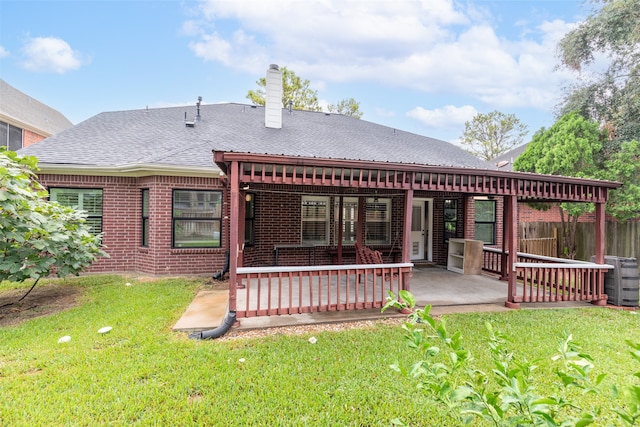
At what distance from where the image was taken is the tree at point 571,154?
988cm

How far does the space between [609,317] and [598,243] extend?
1564 millimetres

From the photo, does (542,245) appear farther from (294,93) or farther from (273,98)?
(294,93)

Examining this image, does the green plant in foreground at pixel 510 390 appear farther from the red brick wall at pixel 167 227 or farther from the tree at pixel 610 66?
the tree at pixel 610 66

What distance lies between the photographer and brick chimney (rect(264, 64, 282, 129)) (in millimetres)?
10125

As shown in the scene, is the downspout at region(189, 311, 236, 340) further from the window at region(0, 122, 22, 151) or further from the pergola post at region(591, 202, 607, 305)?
the window at region(0, 122, 22, 151)

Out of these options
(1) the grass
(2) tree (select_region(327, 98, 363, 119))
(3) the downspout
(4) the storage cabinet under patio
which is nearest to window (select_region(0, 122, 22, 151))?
(1) the grass

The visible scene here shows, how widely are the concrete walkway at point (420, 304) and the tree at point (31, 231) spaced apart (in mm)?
2379

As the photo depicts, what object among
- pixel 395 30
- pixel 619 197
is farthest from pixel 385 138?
pixel 619 197

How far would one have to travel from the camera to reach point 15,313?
198 inches

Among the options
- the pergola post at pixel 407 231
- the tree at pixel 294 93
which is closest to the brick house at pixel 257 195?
the pergola post at pixel 407 231

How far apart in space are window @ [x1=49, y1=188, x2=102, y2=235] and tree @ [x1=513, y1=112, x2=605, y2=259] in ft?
42.3

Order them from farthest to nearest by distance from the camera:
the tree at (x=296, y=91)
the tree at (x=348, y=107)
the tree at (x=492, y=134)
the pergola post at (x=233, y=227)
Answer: the tree at (x=492, y=134) → the tree at (x=348, y=107) → the tree at (x=296, y=91) → the pergola post at (x=233, y=227)

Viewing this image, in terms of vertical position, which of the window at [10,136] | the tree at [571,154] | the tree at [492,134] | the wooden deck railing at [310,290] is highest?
the tree at [492,134]

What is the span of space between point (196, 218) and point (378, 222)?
5.25m
